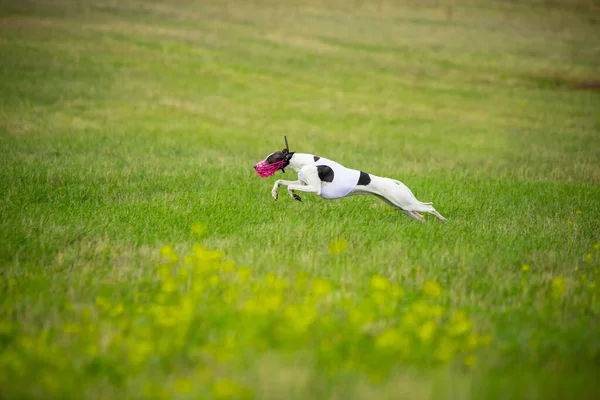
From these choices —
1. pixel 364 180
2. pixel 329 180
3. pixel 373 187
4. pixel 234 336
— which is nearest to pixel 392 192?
pixel 373 187

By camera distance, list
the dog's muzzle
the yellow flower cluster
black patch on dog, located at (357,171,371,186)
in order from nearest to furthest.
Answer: the yellow flower cluster < the dog's muzzle < black patch on dog, located at (357,171,371,186)

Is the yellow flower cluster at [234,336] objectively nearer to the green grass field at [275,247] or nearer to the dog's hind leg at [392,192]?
the green grass field at [275,247]

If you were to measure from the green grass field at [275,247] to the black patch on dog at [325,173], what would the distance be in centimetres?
68

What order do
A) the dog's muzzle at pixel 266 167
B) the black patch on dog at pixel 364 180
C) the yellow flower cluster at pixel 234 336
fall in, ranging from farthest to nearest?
the black patch on dog at pixel 364 180, the dog's muzzle at pixel 266 167, the yellow flower cluster at pixel 234 336

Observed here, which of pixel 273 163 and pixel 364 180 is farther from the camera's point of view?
pixel 364 180

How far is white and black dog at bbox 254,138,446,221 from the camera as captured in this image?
7.54m

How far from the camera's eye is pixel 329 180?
7.54 meters

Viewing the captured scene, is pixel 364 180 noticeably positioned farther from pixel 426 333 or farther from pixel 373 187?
pixel 426 333

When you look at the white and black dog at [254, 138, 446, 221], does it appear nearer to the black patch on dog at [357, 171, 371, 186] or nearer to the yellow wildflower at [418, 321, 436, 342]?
the black patch on dog at [357, 171, 371, 186]

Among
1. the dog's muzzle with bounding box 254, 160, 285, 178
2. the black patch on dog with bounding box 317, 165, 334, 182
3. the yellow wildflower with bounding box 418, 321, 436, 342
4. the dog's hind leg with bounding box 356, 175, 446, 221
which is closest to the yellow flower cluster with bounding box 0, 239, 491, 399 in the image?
the yellow wildflower with bounding box 418, 321, 436, 342

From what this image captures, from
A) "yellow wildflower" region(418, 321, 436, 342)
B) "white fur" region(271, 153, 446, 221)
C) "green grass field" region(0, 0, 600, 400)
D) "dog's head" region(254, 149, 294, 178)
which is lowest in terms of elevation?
"green grass field" region(0, 0, 600, 400)

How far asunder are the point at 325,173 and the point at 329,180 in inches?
4.6

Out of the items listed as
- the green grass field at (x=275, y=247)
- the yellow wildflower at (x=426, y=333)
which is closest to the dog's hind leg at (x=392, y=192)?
the green grass field at (x=275, y=247)

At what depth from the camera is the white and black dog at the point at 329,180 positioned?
7539mm
